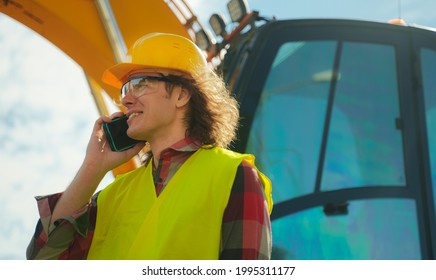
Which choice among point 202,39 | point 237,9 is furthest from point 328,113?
point 237,9

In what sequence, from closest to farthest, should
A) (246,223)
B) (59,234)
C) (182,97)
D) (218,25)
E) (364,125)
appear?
(246,223)
(59,234)
(182,97)
(364,125)
(218,25)

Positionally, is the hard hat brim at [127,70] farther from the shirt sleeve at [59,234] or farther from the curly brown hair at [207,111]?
the shirt sleeve at [59,234]

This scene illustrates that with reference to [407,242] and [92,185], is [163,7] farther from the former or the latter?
[92,185]

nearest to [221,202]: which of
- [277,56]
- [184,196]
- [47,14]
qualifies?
[184,196]

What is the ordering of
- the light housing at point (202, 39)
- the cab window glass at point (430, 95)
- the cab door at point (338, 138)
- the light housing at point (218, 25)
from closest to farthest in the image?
the cab door at point (338, 138)
the cab window glass at point (430, 95)
the light housing at point (202, 39)
the light housing at point (218, 25)

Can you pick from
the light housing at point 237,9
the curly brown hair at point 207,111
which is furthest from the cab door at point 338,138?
the curly brown hair at point 207,111

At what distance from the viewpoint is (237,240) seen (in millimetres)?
2402

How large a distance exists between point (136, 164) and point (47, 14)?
4.51 feet

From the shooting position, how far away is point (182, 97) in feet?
9.46

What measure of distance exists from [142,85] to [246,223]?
2.65ft

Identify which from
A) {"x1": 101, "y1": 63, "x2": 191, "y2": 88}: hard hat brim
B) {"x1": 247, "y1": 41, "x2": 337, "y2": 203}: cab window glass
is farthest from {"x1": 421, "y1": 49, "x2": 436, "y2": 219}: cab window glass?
{"x1": 101, "y1": 63, "x2": 191, "y2": 88}: hard hat brim

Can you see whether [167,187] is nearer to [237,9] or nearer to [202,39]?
[202,39]

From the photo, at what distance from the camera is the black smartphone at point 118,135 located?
294 centimetres

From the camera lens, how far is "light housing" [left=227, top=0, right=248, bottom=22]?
669 centimetres
